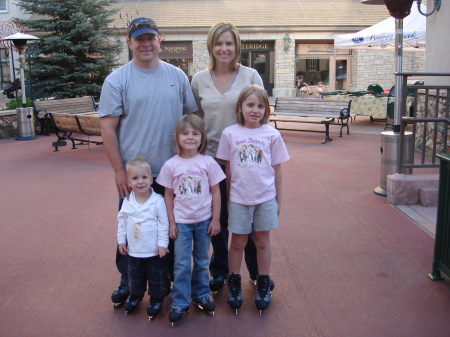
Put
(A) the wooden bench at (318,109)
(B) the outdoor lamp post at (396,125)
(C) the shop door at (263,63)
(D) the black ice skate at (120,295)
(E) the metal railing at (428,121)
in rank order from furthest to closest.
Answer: (C) the shop door at (263,63) < (A) the wooden bench at (318,109) < (B) the outdoor lamp post at (396,125) < (E) the metal railing at (428,121) < (D) the black ice skate at (120,295)

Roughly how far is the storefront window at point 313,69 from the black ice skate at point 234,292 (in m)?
23.6

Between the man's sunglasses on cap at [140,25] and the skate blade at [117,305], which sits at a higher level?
the man's sunglasses on cap at [140,25]

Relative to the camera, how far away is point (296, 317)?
3.28 metres

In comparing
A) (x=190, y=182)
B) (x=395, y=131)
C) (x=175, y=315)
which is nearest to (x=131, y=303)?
(x=175, y=315)

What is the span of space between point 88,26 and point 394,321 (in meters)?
14.7

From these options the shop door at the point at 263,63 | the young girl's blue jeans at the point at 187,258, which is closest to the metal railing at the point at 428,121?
the young girl's blue jeans at the point at 187,258

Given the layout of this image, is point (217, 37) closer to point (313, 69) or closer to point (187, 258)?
point (187, 258)

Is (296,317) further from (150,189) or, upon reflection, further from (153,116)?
(153,116)

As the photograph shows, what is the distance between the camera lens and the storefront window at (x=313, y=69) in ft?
85.0

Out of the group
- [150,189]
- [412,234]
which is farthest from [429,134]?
[150,189]

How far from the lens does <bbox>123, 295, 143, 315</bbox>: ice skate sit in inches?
132

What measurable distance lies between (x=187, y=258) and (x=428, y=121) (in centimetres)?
324

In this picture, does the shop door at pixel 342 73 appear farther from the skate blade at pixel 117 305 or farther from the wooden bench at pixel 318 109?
the skate blade at pixel 117 305

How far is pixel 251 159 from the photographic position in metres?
3.20
